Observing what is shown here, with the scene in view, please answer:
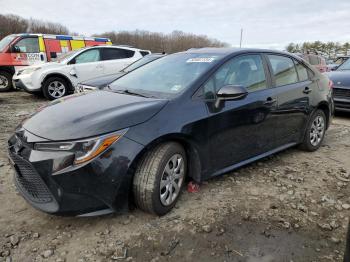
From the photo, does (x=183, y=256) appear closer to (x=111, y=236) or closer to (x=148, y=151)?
(x=111, y=236)

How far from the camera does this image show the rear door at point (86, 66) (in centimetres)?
889

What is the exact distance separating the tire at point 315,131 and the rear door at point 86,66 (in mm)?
6532

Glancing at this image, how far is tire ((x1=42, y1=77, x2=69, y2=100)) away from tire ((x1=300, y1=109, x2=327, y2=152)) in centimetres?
680

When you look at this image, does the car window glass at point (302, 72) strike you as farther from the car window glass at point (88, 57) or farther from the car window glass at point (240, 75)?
the car window glass at point (88, 57)

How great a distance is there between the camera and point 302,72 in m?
4.41

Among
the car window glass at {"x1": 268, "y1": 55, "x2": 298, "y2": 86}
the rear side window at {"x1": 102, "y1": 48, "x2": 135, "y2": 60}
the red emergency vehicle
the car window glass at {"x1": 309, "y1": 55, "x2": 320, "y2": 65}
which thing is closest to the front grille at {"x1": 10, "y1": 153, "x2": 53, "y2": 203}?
the car window glass at {"x1": 268, "y1": 55, "x2": 298, "y2": 86}

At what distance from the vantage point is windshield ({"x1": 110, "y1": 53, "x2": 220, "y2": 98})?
3.13 metres

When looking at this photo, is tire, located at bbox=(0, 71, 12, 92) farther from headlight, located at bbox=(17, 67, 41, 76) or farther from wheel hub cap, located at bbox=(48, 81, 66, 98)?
wheel hub cap, located at bbox=(48, 81, 66, 98)

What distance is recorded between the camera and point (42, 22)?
169 feet

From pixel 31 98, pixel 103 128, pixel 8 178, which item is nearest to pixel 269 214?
pixel 103 128

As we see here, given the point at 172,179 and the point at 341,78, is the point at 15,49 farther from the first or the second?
the point at 341,78

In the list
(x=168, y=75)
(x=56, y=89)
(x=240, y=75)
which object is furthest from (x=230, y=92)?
(x=56, y=89)

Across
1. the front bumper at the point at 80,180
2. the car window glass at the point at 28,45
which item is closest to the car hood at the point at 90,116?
the front bumper at the point at 80,180

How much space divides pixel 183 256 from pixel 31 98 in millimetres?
8534
